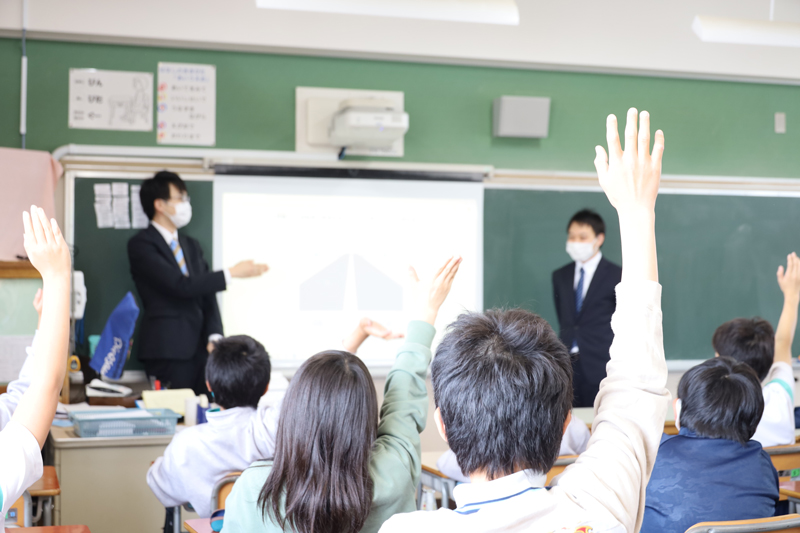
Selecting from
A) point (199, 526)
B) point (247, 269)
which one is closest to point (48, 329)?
point (199, 526)

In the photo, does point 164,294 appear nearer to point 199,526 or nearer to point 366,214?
point 366,214

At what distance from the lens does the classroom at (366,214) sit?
7.41 feet

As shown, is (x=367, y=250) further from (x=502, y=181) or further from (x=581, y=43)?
(x=581, y=43)

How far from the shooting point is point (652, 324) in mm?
922

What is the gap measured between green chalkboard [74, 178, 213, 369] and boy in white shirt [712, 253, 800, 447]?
2.89m

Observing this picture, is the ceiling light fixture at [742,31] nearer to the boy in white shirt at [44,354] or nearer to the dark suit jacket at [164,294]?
the dark suit jacket at [164,294]

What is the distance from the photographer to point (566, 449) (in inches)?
104

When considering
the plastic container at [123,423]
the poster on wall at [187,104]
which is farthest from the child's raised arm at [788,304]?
the poster on wall at [187,104]

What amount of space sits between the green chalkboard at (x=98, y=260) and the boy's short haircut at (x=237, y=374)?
5.78 feet

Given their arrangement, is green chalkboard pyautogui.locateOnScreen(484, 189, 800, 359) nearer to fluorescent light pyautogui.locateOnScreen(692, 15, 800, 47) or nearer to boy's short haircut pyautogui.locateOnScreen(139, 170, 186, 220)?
fluorescent light pyautogui.locateOnScreen(692, 15, 800, 47)

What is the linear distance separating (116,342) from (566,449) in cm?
222

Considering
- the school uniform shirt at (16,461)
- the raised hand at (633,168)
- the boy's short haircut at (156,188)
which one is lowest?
the school uniform shirt at (16,461)

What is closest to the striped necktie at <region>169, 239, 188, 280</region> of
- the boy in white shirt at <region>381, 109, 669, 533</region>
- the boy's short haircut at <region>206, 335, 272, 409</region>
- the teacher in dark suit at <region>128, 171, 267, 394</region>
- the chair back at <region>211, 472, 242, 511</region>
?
the teacher in dark suit at <region>128, 171, 267, 394</region>

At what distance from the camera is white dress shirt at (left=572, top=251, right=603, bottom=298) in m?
4.34
